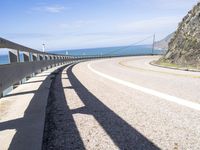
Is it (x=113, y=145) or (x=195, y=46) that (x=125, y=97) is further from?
(x=195, y=46)

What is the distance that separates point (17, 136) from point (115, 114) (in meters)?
2.42

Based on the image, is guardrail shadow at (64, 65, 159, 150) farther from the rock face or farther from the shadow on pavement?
the rock face

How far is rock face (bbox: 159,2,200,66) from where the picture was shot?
25.9 meters

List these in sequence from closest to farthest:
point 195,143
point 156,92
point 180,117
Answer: point 195,143, point 180,117, point 156,92

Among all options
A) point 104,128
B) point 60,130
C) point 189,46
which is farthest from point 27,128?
point 189,46

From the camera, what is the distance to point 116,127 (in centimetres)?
566

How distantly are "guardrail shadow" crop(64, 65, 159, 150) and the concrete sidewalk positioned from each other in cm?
98

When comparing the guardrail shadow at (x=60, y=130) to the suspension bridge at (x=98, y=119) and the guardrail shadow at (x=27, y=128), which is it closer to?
the suspension bridge at (x=98, y=119)

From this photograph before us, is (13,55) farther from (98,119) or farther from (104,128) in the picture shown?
(104,128)

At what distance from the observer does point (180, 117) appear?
6223 mm

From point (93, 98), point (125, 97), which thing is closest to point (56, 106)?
point (93, 98)

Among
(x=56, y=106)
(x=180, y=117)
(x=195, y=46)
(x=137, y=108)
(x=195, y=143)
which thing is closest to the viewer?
(x=195, y=143)

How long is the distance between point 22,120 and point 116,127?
1.63 m

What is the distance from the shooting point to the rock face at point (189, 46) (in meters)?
25.9
